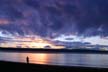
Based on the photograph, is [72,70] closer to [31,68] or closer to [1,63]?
[31,68]

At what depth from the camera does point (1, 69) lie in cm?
2964

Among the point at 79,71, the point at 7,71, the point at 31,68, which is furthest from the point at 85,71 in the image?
the point at 7,71

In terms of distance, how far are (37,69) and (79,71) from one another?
408cm

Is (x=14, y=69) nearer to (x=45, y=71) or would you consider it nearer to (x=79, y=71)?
(x=45, y=71)

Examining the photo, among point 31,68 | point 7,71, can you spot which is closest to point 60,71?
point 31,68

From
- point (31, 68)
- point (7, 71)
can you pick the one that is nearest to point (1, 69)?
point (7, 71)

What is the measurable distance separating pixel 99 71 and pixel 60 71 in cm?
375

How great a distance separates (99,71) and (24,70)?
285 inches

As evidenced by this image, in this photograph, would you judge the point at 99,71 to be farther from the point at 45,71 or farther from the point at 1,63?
the point at 1,63

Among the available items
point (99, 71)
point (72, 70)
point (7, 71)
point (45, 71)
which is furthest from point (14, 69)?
point (99, 71)

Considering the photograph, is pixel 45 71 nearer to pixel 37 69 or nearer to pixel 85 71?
pixel 37 69

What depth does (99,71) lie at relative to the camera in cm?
2931

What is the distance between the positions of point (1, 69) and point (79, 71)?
756cm

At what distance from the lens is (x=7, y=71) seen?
2962 centimetres
